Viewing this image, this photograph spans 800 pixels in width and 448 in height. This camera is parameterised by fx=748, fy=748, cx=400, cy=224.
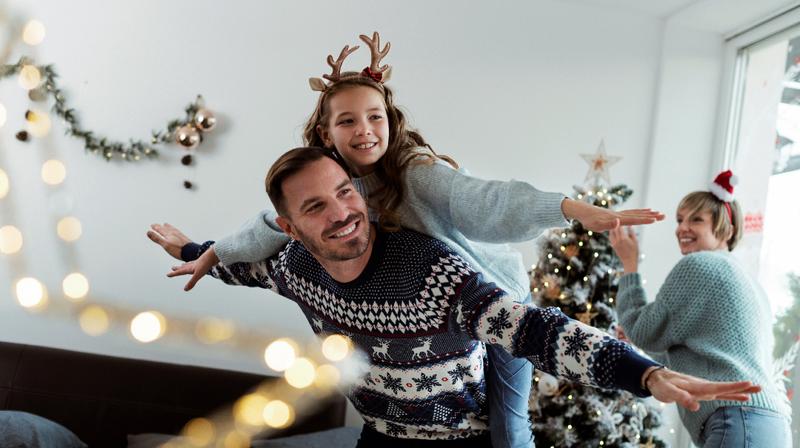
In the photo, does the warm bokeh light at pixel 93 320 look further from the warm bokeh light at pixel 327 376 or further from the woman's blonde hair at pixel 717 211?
the woman's blonde hair at pixel 717 211

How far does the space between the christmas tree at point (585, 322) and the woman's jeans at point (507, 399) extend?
5.63 feet

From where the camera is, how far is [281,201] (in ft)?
5.57

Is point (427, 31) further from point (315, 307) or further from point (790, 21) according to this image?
point (315, 307)

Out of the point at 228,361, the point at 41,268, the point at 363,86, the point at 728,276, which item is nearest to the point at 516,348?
the point at 363,86

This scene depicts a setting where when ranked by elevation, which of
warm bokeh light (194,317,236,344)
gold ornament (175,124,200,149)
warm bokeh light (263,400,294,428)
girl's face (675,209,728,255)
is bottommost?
warm bokeh light (263,400,294,428)

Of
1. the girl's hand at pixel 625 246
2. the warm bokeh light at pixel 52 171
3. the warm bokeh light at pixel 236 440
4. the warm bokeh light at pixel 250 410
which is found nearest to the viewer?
the girl's hand at pixel 625 246

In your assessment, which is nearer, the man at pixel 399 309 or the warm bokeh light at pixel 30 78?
the man at pixel 399 309

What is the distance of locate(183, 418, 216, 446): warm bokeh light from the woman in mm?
1981

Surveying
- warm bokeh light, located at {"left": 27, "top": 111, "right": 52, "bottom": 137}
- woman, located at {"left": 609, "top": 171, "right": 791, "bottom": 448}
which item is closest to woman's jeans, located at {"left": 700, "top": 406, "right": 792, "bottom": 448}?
woman, located at {"left": 609, "top": 171, "right": 791, "bottom": 448}

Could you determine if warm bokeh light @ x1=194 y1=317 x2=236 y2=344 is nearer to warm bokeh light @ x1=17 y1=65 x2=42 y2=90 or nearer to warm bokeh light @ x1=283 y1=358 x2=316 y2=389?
warm bokeh light @ x1=283 y1=358 x2=316 y2=389

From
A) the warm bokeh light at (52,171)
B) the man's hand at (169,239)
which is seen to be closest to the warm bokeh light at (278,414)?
the warm bokeh light at (52,171)

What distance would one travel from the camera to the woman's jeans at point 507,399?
1.72m

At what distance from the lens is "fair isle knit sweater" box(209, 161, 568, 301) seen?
1.63 meters

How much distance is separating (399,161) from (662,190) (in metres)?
2.86
